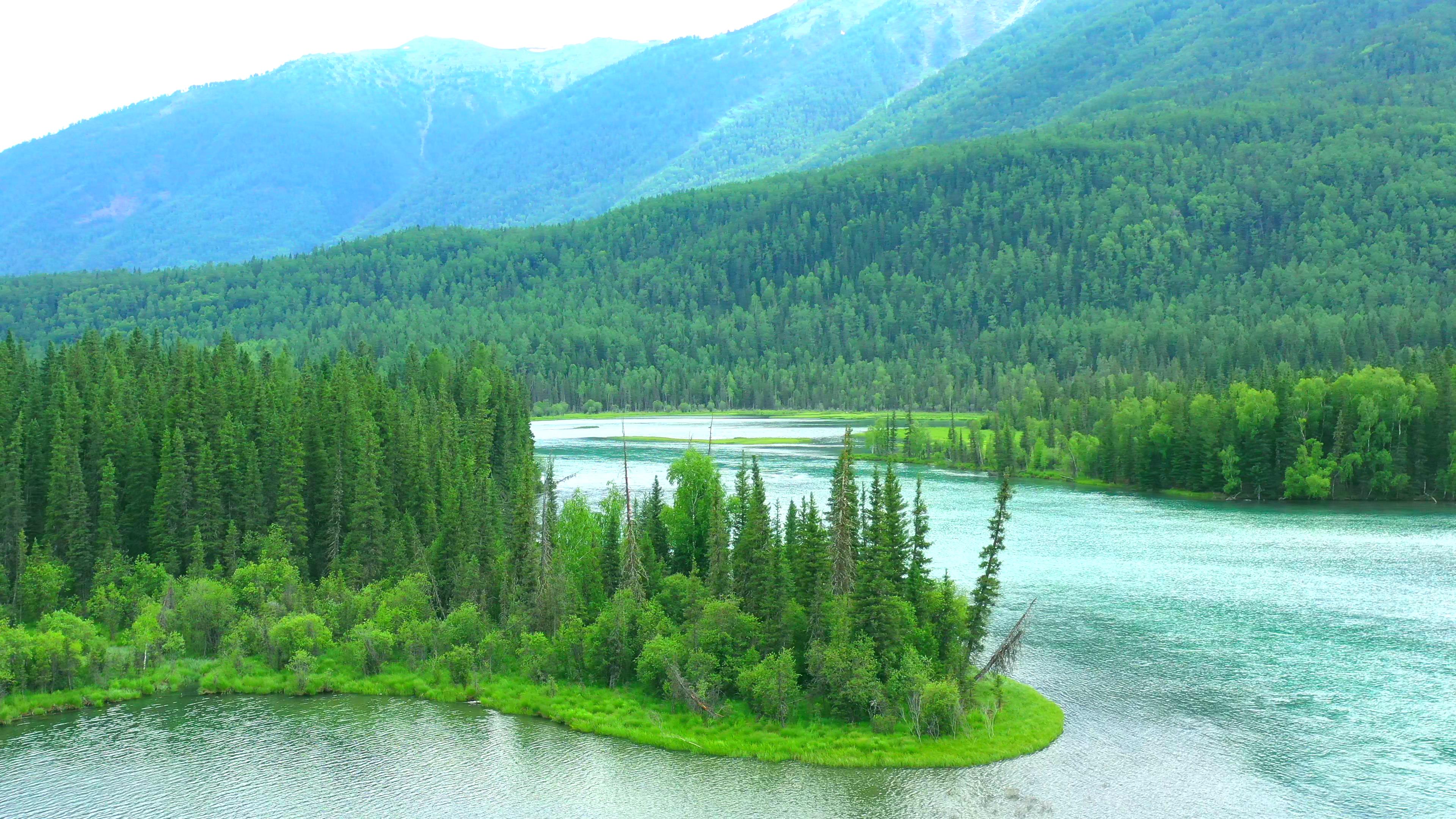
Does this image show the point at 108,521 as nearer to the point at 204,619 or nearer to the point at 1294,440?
the point at 204,619

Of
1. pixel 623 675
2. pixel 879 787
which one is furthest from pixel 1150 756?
pixel 623 675

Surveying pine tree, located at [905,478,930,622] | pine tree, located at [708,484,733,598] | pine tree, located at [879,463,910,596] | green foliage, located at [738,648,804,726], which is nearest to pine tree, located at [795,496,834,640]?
pine tree, located at [879,463,910,596]

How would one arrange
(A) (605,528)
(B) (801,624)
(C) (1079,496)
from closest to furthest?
(B) (801,624), (A) (605,528), (C) (1079,496)

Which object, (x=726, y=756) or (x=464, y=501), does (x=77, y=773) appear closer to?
(x=726, y=756)

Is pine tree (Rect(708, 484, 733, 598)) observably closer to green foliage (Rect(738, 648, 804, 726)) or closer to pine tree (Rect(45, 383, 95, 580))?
green foliage (Rect(738, 648, 804, 726))

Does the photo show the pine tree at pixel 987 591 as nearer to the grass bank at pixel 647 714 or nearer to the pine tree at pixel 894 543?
the grass bank at pixel 647 714
